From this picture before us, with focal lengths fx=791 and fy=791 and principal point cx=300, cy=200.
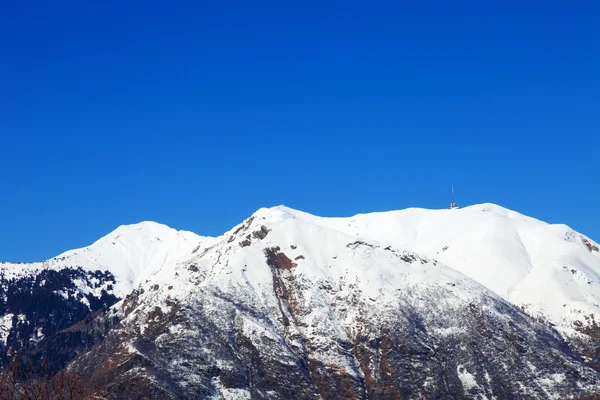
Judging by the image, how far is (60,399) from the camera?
55.0m

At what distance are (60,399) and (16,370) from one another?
15.2 ft

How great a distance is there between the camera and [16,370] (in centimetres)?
5172
